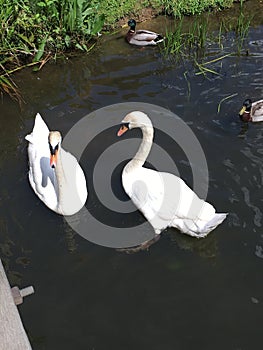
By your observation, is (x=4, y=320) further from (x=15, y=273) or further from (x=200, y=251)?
(x=200, y=251)

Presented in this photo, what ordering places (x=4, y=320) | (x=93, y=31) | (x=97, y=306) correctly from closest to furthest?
(x=4, y=320) < (x=97, y=306) < (x=93, y=31)

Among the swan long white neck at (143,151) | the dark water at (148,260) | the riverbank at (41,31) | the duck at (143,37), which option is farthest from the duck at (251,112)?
the riverbank at (41,31)

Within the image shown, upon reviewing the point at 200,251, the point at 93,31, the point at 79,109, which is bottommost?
Answer: the point at 200,251

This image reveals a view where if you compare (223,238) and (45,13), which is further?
(45,13)

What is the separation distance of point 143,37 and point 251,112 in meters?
2.78

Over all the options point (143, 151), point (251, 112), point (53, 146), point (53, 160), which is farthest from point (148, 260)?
point (251, 112)

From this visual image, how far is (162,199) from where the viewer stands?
6.21 metres

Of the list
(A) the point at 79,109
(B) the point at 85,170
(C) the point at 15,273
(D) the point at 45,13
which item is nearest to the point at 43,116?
(A) the point at 79,109

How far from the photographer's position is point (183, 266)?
5781mm

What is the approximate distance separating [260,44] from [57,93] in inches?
154

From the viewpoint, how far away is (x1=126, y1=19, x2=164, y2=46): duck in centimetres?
946

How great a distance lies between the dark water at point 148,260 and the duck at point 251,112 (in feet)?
0.39

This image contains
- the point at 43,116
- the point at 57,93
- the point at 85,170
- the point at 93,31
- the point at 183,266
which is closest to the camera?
the point at 183,266

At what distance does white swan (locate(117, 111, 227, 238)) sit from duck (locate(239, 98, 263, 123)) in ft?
6.40
